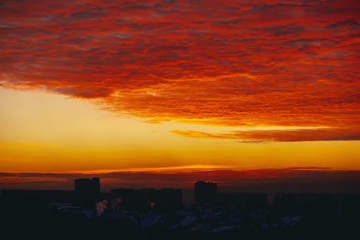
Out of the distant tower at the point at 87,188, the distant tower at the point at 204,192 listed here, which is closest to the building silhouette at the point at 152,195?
the distant tower at the point at 87,188

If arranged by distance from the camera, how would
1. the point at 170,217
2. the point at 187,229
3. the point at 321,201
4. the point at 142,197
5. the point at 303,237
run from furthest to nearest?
the point at 142,197 < the point at 321,201 < the point at 170,217 < the point at 187,229 < the point at 303,237

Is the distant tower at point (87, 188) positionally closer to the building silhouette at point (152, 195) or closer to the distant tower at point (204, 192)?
the building silhouette at point (152, 195)

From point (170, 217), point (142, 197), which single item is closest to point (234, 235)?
point (170, 217)

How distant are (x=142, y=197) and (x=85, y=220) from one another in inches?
2981

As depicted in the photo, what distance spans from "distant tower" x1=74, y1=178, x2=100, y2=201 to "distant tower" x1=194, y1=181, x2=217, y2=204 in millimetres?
31957

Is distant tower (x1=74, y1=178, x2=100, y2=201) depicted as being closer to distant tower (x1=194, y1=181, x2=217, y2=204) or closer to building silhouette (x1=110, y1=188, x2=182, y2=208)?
building silhouette (x1=110, y1=188, x2=182, y2=208)

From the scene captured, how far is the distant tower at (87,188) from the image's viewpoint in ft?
482

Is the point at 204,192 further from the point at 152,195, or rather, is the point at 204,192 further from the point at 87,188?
the point at 87,188

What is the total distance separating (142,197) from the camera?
142000 millimetres

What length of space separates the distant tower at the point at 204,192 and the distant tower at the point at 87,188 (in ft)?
105

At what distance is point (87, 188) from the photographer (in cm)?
14825

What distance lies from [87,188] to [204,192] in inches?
1490

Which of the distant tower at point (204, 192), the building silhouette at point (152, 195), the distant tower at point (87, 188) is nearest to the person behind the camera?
the distant tower at point (204, 192)

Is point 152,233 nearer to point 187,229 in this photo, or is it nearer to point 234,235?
point 187,229
